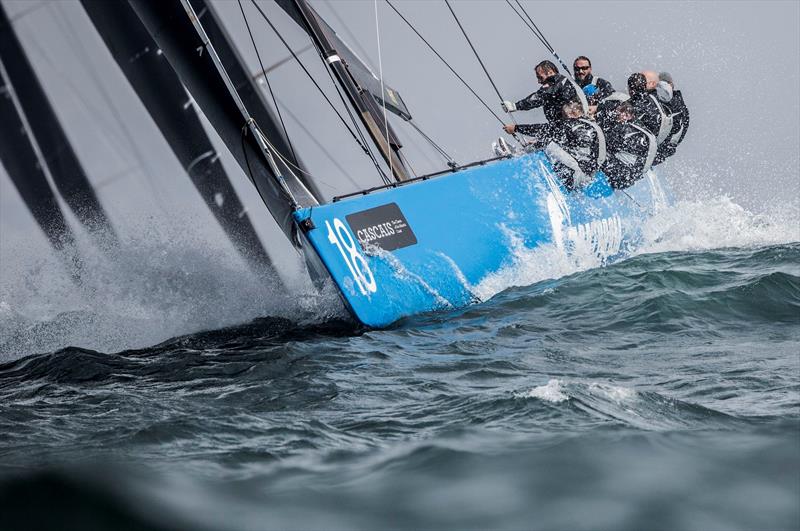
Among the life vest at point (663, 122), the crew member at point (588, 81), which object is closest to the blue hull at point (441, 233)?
the life vest at point (663, 122)

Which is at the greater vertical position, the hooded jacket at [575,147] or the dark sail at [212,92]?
the dark sail at [212,92]

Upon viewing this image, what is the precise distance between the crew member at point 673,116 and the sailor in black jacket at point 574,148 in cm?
48

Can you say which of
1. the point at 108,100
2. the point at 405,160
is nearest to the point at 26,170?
the point at 108,100

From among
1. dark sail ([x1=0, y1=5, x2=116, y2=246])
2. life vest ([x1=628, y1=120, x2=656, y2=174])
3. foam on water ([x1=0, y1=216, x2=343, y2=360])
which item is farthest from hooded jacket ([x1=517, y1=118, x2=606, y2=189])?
dark sail ([x1=0, y1=5, x2=116, y2=246])

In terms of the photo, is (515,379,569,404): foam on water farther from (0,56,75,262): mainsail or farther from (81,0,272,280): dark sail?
(0,56,75,262): mainsail

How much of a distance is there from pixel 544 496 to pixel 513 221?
8.79 feet

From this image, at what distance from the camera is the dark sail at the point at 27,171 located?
16.2 ft

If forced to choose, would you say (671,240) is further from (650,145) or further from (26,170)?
(26,170)

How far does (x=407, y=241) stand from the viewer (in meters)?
3.54

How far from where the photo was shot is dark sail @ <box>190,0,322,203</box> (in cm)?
422

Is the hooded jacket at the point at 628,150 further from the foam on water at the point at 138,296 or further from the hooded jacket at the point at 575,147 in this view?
the foam on water at the point at 138,296

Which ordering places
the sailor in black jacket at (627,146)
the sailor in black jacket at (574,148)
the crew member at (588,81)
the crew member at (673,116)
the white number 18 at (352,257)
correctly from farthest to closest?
the crew member at (588,81) < the crew member at (673,116) < the sailor in black jacket at (627,146) < the sailor in black jacket at (574,148) < the white number 18 at (352,257)

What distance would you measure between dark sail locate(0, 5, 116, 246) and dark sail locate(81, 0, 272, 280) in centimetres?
58

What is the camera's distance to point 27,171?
16.3 ft
